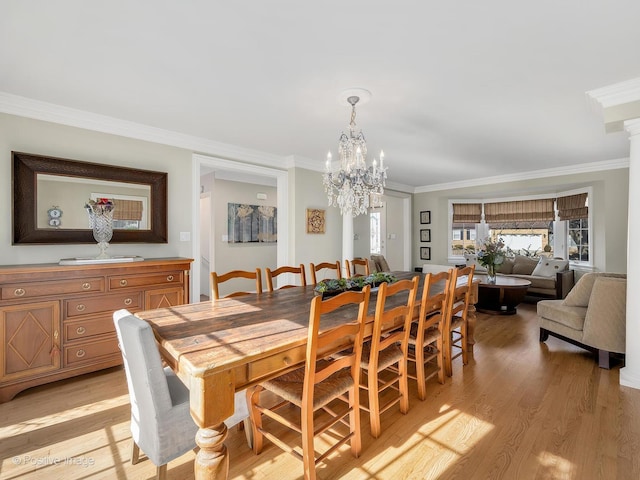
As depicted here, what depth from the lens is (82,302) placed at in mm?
2605

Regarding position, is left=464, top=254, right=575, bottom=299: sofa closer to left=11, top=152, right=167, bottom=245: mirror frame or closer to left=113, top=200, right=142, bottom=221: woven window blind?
left=11, top=152, right=167, bottom=245: mirror frame

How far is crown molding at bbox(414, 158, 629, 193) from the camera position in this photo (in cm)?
465

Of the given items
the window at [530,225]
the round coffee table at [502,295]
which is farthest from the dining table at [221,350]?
the window at [530,225]

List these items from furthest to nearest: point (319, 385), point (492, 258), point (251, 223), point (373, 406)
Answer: point (251, 223)
point (492, 258)
point (373, 406)
point (319, 385)

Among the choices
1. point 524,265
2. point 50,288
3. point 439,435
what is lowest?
point 439,435

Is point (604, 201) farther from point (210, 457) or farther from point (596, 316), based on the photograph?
point (210, 457)

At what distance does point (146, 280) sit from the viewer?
291 centimetres

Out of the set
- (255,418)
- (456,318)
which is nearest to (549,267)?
(456,318)

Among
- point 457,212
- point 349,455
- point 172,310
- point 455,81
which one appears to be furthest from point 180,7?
point 457,212

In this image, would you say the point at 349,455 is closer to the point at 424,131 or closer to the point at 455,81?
the point at 455,81

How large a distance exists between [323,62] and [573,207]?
19.2ft

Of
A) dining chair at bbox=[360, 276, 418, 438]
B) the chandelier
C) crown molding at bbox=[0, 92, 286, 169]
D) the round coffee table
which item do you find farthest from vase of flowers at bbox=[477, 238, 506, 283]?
crown molding at bbox=[0, 92, 286, 169]

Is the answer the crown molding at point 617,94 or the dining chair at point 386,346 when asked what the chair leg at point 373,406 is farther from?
the crown molding at point 617,94

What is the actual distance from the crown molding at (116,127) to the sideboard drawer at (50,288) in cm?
143
